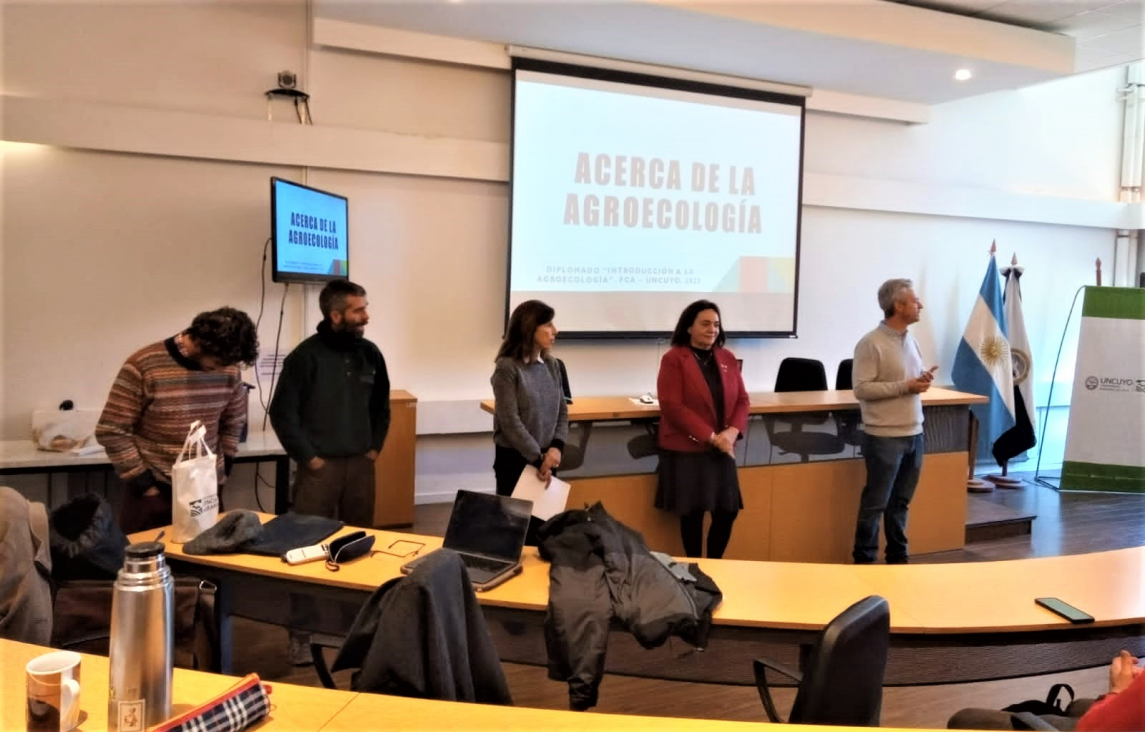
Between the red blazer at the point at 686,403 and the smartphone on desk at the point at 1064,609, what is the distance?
5.17ft

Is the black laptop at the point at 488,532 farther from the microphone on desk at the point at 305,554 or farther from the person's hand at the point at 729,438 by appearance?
the person's hand at the point at 729,438

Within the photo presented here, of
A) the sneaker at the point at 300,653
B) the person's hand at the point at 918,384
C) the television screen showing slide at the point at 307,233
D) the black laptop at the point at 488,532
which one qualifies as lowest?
the sneaker at the point at 300,653

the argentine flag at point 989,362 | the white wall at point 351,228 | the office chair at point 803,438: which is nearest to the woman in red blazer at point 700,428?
the office chair at point 803,438

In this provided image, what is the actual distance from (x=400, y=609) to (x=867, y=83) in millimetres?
5734

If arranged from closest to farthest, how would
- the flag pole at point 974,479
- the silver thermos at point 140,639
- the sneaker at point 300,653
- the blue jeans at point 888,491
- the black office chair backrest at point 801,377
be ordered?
the silver thermos at point 140,639 < the sneaker at point 300,653 < the blue jeans at point 888,491 < the black office chair backrest at point 801,377 < the flag pole at point 974,479

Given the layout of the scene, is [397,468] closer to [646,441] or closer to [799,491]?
[646,441]

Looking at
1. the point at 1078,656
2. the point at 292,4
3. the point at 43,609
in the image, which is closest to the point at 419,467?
the point at 292,4

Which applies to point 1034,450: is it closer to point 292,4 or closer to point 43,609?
point 292,4

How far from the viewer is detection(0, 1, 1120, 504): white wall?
13.6 feet

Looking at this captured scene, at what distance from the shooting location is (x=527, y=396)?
3.17 m

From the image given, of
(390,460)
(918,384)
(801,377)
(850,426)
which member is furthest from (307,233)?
(918,384)

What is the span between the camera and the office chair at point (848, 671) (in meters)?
1.36

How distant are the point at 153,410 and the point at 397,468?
2.21 m

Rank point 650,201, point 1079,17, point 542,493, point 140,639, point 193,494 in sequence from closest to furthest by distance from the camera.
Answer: point 140,639
point 193,494
point 542,493
point 1079,17
point 650,201
